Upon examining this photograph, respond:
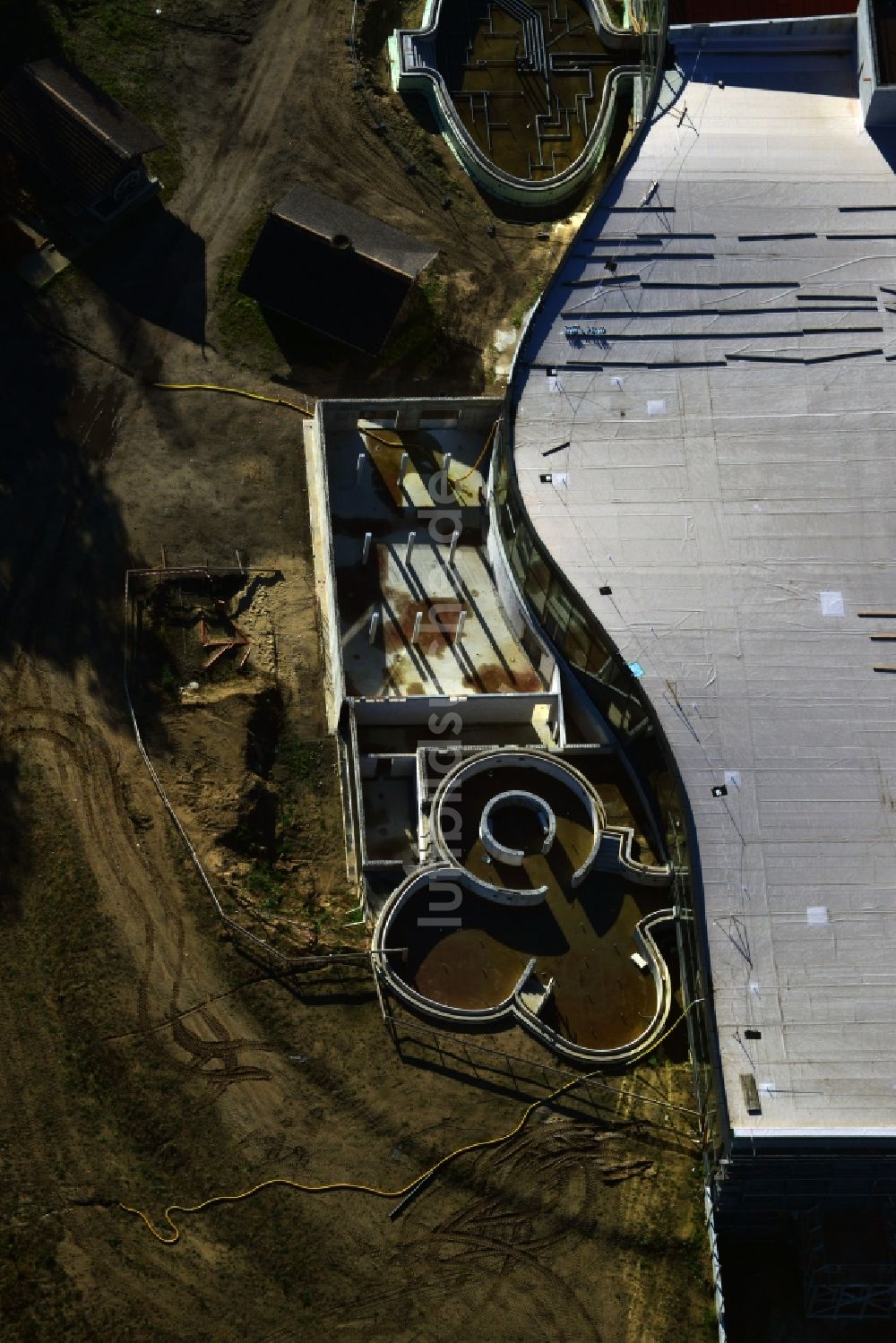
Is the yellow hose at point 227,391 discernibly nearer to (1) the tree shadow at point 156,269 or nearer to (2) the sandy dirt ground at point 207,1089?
(1) the tree shadow at point 156,269

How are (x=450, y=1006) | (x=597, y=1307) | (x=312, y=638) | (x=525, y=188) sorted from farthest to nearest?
(x=525, y=188) < (x=312, y=638) < (x=450, y=1006) < (x=597, y=1307)

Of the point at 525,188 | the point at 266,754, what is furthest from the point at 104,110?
→ the point at 266,754

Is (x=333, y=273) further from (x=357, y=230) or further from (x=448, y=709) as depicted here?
(x=448, y=709)

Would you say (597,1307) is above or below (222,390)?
below

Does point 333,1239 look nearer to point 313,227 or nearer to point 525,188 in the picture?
point 313,227

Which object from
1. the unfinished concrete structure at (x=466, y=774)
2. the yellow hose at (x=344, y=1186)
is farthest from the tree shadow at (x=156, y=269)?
the yellow hose at (x=344, y=1186)

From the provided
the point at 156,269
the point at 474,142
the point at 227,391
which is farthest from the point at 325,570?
the point at 474,142

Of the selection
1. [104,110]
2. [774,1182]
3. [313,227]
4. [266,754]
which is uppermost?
[104,110]
